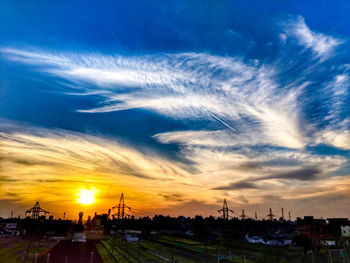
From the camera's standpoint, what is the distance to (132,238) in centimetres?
10588

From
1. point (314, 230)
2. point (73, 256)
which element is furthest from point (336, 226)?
point (73, 256)

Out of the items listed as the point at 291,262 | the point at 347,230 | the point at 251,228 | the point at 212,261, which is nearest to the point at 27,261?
the point at 212,261

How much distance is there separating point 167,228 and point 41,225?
7416 centimetres

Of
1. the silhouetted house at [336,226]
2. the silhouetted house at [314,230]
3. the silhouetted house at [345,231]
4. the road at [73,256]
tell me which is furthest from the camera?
the silhouetted house at [345,231]

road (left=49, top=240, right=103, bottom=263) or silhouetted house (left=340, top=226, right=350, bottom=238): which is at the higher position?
silhouetted house (left=340, top=226, right=350, bottom=238)

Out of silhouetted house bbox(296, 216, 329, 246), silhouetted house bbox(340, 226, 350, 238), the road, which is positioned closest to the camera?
the road

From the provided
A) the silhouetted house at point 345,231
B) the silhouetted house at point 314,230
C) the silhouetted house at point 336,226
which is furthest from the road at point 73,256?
the silhouetted house at point 345,231

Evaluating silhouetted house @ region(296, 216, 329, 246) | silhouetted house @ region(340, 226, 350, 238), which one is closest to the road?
silhouetted house @ region(296, 216, 329, 246)

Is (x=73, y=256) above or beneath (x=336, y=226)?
beneath

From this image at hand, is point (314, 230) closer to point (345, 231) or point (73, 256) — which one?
point (345, 231)

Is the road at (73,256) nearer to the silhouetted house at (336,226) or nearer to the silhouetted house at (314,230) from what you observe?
the silhouetted house at (314,230)

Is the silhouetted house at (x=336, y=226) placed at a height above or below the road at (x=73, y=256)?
above

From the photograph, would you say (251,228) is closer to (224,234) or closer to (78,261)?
(224,234)

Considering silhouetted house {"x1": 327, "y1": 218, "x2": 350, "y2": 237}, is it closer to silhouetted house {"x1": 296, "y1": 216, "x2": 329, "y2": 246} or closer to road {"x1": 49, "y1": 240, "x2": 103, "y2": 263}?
silhouetted house {"x1": 296, "y1": 216, "x2": 329, "y2": 246}
